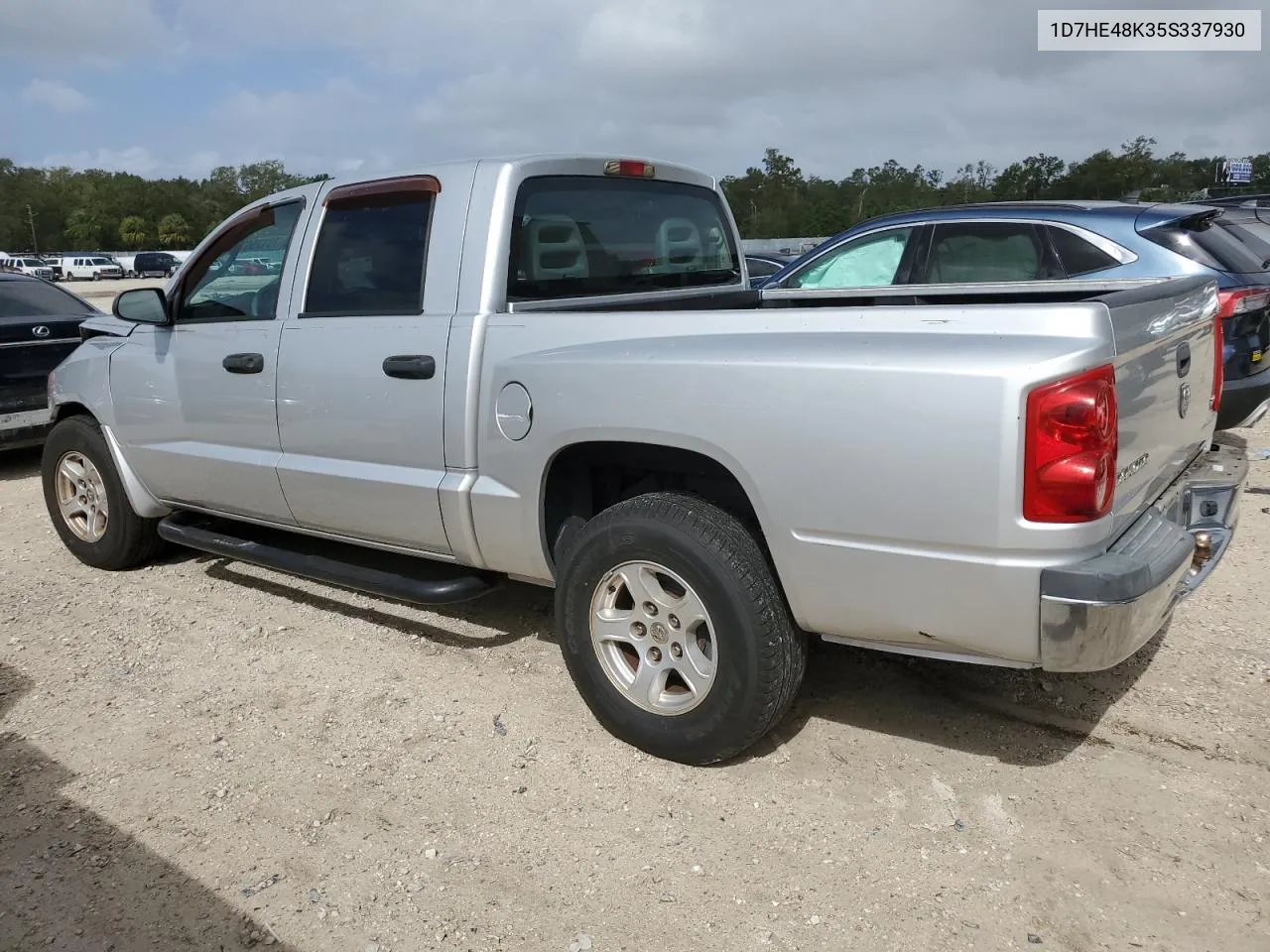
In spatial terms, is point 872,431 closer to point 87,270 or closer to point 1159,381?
point 1159,381

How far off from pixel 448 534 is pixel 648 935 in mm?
1684

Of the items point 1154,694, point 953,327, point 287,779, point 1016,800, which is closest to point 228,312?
point 287,779

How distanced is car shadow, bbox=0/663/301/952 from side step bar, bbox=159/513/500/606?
1243 millimetres

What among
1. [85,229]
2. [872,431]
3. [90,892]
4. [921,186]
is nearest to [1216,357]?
[872,431]

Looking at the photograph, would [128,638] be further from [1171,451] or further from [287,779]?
[1171,451]

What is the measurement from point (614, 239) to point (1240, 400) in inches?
148

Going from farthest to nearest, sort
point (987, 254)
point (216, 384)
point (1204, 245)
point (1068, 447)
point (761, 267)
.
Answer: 1. point (761, 267)
2. point (987, 254)
3. point (1204, 245)
4. point (216, 384)
5. point (1068, 447)

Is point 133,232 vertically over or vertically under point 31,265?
over

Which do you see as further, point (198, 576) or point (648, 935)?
point (198, 576)

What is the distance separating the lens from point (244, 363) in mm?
4305

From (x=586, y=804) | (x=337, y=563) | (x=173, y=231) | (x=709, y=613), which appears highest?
(x=173, y=231)

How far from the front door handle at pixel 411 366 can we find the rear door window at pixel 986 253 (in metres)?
3.68

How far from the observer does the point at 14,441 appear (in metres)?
7.70

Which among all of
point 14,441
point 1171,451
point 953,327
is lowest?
point 14,441
